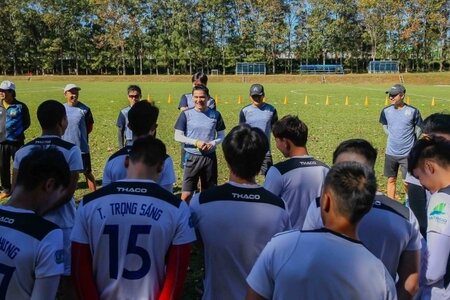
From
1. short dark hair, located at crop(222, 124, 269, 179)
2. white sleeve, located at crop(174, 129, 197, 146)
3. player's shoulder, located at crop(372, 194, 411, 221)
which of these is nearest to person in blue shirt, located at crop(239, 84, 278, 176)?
white sleeve, located at crop(174, 129, 197, 146)

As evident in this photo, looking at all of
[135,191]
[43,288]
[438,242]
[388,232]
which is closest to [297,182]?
[388,232]

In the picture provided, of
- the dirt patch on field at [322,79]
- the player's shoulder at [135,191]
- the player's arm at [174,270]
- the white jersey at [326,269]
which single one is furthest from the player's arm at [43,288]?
the dirt patch on field at [322,79]

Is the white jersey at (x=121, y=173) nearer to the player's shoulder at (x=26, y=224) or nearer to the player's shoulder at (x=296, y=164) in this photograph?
the player's shoulder at (x=296, y=164)

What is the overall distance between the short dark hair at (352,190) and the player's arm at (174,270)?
115 cm

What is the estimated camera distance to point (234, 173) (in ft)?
10.7

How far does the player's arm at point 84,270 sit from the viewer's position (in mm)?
2979

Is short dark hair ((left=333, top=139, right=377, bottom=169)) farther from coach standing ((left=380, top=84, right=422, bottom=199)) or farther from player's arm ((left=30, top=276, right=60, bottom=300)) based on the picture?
coach standing ((left=380, top=84, right=422, bottom=199))

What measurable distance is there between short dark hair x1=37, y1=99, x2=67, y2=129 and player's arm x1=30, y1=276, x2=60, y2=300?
268 cm

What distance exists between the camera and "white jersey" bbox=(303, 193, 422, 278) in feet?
9.49

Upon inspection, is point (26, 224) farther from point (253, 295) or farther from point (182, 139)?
point (182, 139)

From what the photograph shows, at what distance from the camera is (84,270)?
2988mm

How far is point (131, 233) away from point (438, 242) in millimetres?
1870

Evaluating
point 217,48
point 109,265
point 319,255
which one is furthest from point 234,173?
point 217,48

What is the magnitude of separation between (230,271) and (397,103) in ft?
21.0
